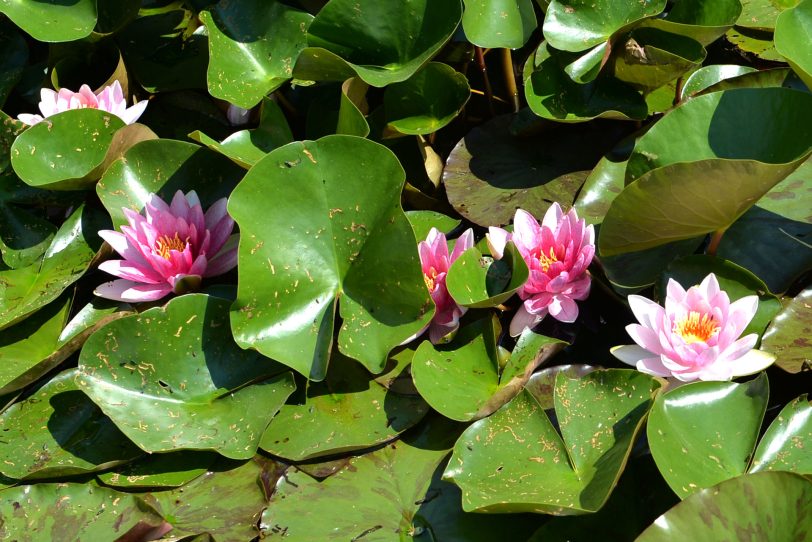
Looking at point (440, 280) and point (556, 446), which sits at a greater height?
point (440, 280)

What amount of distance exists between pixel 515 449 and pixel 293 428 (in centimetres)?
54

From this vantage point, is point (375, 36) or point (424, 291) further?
point (375, 36)

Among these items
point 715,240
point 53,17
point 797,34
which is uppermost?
point 797,34

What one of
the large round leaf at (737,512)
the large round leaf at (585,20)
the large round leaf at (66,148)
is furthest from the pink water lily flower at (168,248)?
the large round leaf at (737,512)

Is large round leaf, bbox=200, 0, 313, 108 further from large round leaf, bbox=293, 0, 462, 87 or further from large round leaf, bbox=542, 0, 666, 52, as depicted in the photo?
large round leaf, bbox=542, 0, 666, 52

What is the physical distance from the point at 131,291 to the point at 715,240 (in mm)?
1426

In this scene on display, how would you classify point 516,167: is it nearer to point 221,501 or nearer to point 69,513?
point 221,501

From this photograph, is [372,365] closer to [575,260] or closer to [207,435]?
[207,435]

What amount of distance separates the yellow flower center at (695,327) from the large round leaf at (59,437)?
4.16 ft

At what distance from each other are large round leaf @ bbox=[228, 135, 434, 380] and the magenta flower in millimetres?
99

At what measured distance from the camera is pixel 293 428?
6.17 ft

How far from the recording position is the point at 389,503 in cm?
174

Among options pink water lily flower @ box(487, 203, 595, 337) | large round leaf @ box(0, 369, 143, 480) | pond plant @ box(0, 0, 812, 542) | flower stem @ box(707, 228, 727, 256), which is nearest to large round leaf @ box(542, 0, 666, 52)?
pond plant @ box(0, 0, 812, 542)

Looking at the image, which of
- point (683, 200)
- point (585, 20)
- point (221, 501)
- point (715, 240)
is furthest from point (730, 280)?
point (221, 501)
